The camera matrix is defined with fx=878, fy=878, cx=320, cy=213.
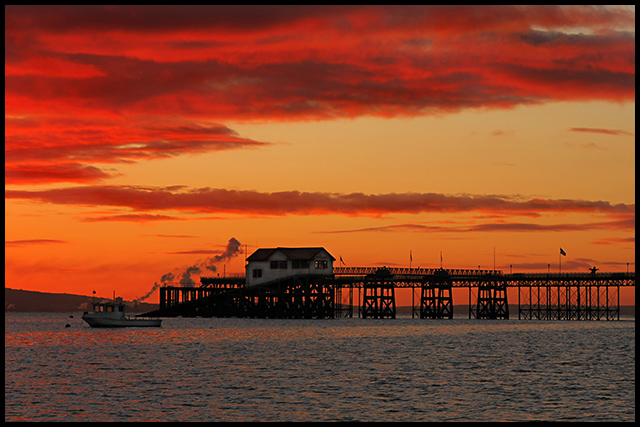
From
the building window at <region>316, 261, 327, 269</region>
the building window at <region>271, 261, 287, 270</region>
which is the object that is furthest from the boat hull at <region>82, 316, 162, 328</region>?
the building window at <region>316, 261, 327, 269</region>

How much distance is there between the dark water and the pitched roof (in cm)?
5361

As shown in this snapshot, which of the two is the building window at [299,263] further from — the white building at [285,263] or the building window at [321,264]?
the building window at [321,264]

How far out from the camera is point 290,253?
141 m

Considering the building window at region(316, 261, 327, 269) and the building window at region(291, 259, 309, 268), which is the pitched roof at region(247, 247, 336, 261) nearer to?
the building window at region(291, 259, 309, 268)

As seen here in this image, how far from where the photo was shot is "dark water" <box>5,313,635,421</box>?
38656 millimetres

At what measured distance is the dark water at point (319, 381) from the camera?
3866 centimetres

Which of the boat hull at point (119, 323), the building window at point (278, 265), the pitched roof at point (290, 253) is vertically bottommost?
the boat hull at point (119, 323)

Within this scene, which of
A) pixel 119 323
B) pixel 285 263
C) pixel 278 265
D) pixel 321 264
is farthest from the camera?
pixel 278 265

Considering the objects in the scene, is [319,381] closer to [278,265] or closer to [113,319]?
[113,319]

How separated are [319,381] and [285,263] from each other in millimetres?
91212

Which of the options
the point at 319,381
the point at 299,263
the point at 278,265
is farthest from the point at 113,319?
the point at 319,381

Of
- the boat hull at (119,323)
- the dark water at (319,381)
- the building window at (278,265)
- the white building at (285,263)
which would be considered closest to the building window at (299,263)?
the white building at (285,263)

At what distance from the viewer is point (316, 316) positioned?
143750 mm

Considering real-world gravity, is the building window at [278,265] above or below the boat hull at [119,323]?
above
